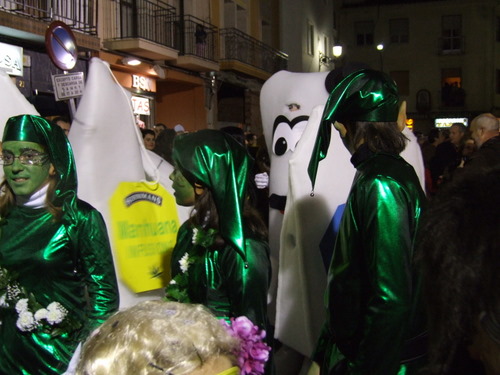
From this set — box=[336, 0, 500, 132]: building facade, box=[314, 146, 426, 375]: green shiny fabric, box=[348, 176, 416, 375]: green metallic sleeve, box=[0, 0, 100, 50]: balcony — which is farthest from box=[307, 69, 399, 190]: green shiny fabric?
box=[336, 0, 500, 132]: building facade

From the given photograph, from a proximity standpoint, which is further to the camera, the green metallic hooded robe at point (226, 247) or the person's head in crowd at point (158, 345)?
the green metallic hooded robe at point (226, 247)

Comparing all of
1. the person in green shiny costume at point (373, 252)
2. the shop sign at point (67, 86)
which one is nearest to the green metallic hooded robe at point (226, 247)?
the person in green shiny costume at point (373, 252)

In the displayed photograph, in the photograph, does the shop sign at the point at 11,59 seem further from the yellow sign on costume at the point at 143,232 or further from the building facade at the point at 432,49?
the building facade at the point at 432,49

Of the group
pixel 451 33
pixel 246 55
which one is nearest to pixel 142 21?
pixel 246 55

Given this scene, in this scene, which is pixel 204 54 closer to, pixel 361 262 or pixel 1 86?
pixel 1 86

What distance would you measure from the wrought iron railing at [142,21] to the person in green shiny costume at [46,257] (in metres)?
12.2

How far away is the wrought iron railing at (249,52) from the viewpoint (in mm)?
20641

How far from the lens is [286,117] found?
14.1 ft

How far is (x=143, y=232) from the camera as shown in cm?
392

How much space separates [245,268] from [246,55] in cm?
2006

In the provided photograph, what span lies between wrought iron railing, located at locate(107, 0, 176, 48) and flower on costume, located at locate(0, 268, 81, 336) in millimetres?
12551

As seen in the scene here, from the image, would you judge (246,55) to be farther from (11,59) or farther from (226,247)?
(226,247)

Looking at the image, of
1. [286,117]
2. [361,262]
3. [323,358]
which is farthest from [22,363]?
[286,117]

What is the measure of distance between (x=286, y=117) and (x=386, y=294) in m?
2.37
